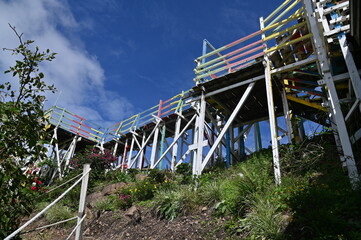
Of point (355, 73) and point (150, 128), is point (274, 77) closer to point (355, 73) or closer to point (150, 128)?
point (355, 73)

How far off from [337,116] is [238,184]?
255 centimetres

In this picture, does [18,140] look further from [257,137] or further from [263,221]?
[257,137]

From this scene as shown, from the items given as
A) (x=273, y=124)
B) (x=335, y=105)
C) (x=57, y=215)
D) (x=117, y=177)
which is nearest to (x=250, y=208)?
(x=273, y=124)

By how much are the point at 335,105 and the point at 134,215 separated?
18.4 ft

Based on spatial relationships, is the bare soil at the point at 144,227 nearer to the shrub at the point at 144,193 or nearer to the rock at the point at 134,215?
the rock at the point at 134,215

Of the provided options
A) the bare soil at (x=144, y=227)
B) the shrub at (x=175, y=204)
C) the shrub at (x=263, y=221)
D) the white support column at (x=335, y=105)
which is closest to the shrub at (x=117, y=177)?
the bare soil at (x=144, y=227)

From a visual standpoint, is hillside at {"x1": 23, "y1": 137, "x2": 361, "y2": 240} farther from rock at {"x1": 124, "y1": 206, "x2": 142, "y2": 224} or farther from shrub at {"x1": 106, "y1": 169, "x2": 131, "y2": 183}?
shrub at {"x1": 106, "y1": 169, "x2": 131, "y2": 183}

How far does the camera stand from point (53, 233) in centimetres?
736

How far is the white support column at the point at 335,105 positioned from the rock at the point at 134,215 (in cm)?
497

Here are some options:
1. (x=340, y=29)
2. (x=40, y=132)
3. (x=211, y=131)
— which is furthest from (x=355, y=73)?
(x=211, y=131)

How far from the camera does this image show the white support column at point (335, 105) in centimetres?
471

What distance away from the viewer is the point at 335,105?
5.19m

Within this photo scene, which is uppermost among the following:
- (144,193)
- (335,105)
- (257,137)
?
(257,137)

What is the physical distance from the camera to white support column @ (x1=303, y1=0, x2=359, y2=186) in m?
4.71
